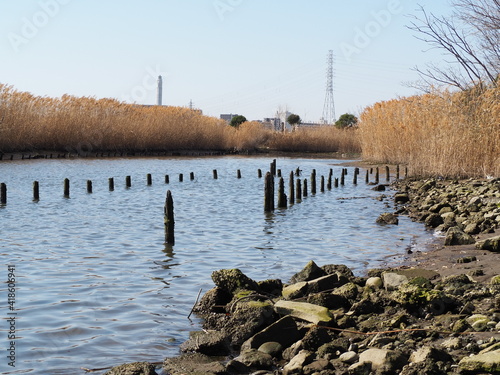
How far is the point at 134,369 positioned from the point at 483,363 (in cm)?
277

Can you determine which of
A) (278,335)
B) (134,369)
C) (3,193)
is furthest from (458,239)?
(3,193)

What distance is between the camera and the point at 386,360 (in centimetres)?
527

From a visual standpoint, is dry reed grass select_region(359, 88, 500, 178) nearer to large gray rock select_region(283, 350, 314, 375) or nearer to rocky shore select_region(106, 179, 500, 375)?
rocky shore select_region(106, 179, 500, 375)

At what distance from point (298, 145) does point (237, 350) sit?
49.9 meters

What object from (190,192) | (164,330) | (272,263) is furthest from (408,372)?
(190,192)

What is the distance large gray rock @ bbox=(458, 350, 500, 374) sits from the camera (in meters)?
4.78

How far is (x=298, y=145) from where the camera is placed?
5612 cm

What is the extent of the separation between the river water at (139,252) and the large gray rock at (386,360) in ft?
7.09

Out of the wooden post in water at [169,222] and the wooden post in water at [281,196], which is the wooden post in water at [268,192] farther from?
the wooden post in water at [169,222]

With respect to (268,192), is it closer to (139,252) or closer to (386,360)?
(139,252)

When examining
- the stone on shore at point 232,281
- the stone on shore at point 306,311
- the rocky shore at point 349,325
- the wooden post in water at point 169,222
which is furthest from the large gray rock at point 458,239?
the stone on shore at point 306,311

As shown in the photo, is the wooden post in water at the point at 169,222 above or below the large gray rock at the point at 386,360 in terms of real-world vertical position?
above

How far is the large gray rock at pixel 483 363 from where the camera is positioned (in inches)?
188

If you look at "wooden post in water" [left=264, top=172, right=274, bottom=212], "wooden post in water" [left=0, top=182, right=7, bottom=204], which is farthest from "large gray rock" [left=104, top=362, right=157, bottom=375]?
"wooden post in water" [left=0, top=182, right=7, bottom=204]
